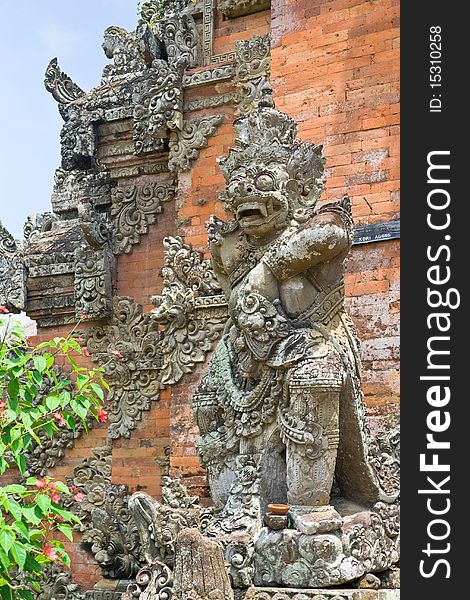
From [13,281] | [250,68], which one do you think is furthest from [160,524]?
[13,281]

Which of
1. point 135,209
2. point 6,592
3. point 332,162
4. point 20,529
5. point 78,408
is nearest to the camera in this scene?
point 20,529

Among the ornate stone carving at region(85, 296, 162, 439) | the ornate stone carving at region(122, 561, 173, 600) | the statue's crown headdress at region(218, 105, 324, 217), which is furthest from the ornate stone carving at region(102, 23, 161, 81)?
the ornate stone carving at region(122, 561, 173, 600)

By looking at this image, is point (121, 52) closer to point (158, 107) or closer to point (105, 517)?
point (158, 107)

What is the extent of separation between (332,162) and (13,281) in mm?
4703

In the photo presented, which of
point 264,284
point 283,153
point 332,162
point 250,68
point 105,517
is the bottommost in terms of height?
point 105,517

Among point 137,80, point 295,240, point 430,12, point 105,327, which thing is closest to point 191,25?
point 137,80

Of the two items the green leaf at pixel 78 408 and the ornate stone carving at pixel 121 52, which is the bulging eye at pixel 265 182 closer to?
the green leaf at pixel 78 408

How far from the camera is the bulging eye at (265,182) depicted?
A: 20.8ft

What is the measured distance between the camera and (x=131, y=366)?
35.0 ft

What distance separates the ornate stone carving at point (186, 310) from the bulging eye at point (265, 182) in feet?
11.1

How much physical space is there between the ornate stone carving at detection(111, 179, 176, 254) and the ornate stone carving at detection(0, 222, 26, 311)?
145 cm

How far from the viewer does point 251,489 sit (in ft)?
19.9

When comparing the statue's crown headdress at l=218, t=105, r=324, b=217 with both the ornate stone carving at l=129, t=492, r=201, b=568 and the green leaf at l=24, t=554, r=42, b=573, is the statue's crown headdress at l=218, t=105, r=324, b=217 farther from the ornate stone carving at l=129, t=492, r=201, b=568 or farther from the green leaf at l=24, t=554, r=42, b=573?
the green leaf at l=24, t=554, r=42, b=573

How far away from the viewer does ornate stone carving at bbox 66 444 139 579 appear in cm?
981
